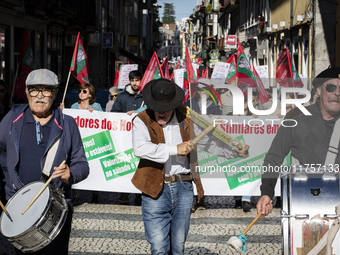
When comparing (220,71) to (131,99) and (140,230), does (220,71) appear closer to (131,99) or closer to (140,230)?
(131,99)

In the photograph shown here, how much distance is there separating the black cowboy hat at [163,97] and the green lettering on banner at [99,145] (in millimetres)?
3533

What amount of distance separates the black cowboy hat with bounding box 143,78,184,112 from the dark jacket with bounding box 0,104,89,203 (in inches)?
Result: 23.9

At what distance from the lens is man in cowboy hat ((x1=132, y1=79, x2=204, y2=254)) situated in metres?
3.77

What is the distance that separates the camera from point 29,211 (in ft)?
10.3

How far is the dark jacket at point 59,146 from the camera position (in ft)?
11.3

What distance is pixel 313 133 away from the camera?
3471 mm

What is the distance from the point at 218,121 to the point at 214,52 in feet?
167

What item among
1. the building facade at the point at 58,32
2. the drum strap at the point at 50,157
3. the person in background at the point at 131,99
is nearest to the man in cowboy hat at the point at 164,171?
the drum strap at the point at 50,157

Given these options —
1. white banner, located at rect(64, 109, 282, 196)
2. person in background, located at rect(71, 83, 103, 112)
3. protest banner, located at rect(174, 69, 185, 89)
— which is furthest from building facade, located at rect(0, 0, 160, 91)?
white banner, located at rect(64, 109, 282, 196)

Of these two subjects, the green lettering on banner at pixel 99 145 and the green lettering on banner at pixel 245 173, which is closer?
the green lettering on banner at pixel 245 173

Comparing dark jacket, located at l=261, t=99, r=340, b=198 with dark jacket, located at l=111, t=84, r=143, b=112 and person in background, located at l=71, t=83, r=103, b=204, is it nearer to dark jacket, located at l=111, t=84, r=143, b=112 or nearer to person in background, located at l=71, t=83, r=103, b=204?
person in background, located at l=71, t=83, r=103, b=204

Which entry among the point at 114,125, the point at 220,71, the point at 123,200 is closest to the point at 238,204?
the point at 123,200

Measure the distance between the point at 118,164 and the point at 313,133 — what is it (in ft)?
13.9

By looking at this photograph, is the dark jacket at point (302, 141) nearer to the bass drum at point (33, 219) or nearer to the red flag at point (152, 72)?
the bass drum at point (33, 219)
